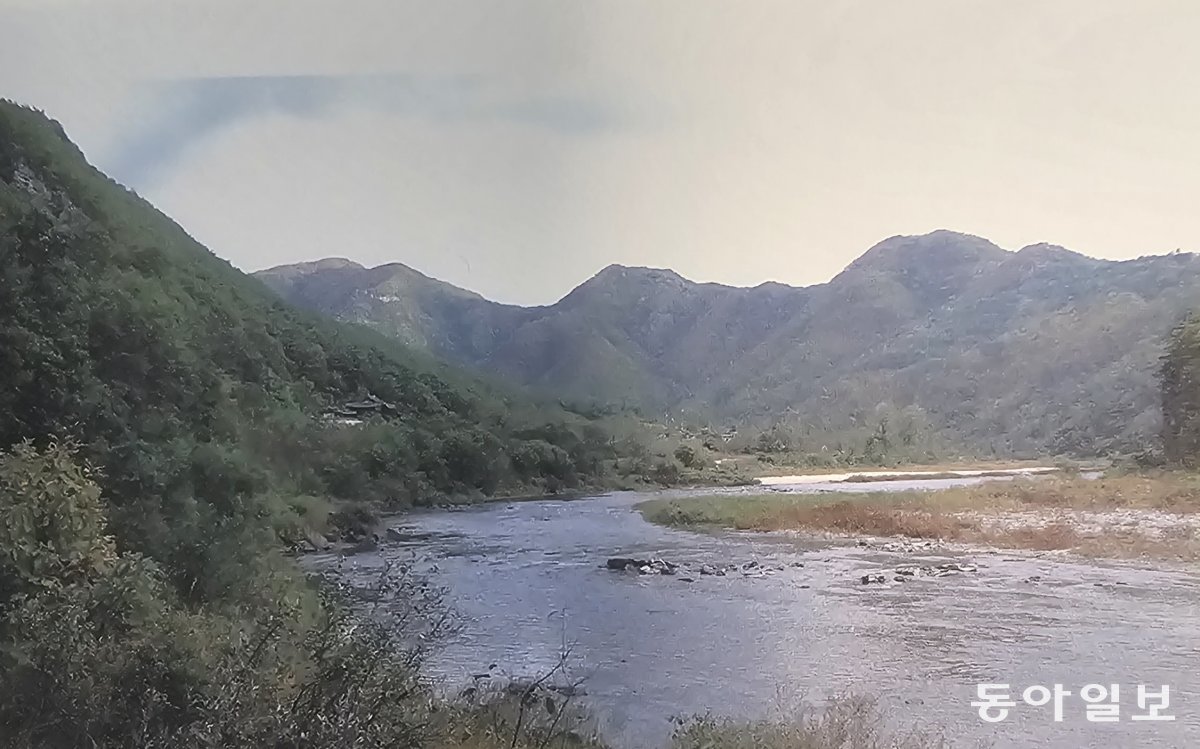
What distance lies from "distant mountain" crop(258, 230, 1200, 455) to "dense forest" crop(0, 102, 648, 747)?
0.97 ft

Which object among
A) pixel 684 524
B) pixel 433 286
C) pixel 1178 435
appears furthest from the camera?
pixel 684 524

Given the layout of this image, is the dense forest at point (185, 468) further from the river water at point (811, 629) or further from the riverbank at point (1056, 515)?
the riverbank at point (1056, 515)

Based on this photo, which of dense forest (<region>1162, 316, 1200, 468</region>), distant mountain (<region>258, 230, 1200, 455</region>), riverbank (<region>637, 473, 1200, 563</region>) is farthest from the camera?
distant mountain (<region>258, 230, 1200, 455</region>)

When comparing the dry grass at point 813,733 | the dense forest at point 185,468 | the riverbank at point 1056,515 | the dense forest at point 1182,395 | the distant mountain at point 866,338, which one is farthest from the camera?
Answer: the distant mountain at point 866,338

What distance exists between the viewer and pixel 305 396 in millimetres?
4613

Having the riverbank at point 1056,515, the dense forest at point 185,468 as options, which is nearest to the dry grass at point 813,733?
the dense forest at point 185,468

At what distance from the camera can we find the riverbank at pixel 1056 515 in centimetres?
312

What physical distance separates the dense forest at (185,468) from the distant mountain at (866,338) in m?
0.30

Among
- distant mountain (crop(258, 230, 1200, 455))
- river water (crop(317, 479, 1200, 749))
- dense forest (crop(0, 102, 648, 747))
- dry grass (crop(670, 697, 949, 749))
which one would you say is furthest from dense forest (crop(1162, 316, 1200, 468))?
dense forest (crop(0, 102, 648, 747))

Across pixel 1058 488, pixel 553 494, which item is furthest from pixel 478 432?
pixel 1058 488

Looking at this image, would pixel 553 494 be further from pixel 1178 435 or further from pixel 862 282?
pixel 1178 435

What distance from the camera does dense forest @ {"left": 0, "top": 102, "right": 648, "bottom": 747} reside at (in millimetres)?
2016

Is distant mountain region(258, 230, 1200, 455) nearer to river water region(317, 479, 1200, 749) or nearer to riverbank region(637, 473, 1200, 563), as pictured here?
riverbank region(637, 473, 1200, 563)

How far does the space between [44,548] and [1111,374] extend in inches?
146
